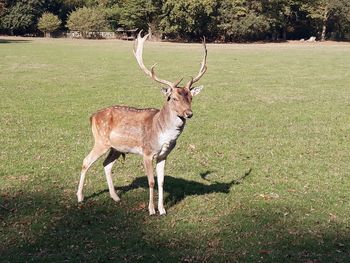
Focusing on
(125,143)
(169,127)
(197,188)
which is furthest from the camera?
(197,188)

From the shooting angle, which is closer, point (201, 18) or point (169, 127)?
point (169, 127)

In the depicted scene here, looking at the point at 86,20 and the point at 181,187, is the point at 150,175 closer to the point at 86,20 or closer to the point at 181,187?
the point at 181,187

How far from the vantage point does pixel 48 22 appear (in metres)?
83.9

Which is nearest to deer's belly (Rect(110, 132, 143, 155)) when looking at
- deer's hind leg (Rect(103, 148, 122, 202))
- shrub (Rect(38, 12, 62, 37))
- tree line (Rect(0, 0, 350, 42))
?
deer's hind leg (Rect(103, 148, 122, 202))

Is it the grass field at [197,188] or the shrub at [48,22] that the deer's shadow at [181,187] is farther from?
the shrub at [48,22]

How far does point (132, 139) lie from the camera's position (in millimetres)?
8148

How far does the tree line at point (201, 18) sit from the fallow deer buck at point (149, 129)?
6903 centimetres

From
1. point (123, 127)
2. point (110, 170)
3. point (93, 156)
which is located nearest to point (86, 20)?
point (110, 170)

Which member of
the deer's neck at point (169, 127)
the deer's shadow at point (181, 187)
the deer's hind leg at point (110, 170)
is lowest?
the deer's shadow at point (181, 187)

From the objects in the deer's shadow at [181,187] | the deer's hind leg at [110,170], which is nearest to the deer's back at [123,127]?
the deer's hind leg at [110,170]

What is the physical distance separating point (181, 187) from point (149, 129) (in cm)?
193

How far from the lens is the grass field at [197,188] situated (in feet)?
22.6

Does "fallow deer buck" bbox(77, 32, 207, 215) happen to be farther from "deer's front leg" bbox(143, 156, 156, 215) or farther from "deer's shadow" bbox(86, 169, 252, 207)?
"deer's shadow" bbox(86, 169, 252, 207)

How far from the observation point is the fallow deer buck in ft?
24.9
